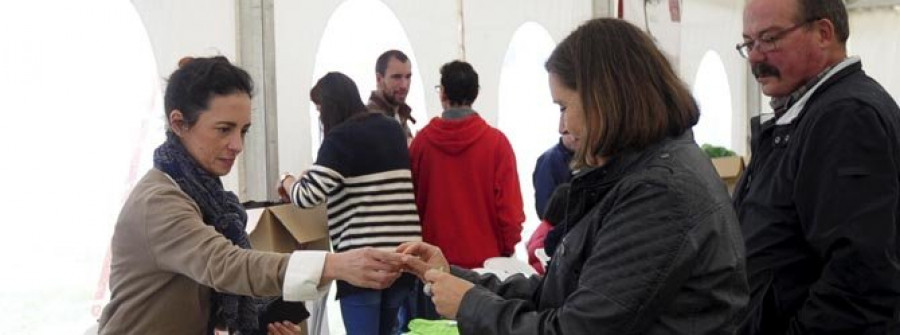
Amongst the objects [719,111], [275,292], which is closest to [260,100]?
[275,292]

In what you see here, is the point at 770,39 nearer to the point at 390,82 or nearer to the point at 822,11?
the point at 822,11

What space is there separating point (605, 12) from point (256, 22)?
2.72 m

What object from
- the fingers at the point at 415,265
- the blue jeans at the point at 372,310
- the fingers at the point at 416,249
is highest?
the fingers at the point at 416,249

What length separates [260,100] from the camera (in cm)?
312

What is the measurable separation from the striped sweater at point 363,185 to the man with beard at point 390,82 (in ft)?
1.44

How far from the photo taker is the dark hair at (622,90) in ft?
3.86

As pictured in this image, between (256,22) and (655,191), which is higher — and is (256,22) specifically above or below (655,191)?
above

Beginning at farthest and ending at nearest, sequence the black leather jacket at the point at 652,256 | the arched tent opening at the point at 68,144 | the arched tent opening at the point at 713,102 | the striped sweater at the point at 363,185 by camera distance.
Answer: the arched tent opening at the point at 713,102 < the striped sweater at the point at 363,185 < the arched tent opening at the point at 68,144 < the black leather jacket at the point at 652,256

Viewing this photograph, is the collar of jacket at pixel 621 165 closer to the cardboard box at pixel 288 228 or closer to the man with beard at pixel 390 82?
the cardboard box at pixel 288 228

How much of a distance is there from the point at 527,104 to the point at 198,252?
11.4ft

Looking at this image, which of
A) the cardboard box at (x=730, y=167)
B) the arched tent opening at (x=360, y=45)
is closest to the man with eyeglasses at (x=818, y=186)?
the arched tent opening at (x=360, y=45)

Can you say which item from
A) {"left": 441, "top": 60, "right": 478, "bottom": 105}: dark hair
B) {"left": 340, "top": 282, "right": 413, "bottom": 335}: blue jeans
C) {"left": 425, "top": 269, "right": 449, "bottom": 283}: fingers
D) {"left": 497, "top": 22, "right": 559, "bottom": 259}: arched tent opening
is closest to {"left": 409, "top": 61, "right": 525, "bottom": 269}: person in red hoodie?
{"left": 441, "top": 60, "right": 478, "bottom": 105}: dark hair

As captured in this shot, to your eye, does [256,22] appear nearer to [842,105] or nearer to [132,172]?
[132,172]

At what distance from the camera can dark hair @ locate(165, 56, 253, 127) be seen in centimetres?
159
